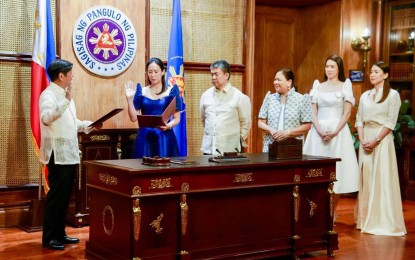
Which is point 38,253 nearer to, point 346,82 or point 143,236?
point 143,236

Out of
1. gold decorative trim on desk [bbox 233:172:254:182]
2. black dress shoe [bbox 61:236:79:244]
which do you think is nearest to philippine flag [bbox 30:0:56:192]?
black dress shoe [bbox 61:236:79:244]

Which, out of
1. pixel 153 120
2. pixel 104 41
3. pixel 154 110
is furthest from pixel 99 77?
Answer: pixel 153 120

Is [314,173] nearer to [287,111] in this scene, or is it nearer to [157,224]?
[287,111]

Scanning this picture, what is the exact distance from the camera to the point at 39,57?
5.45 meters

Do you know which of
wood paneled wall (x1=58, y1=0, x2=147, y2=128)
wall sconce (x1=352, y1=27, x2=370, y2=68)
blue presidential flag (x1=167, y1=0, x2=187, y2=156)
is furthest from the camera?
wall sconce (x1=352, y1=27, x2=370, y2=68)

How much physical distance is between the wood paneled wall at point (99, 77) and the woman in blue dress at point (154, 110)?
37.4 inches

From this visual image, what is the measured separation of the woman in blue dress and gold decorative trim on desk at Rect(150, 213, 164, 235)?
1.33 m

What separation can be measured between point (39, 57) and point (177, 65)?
1491 millimetres

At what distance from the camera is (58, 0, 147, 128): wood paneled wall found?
5.90 m

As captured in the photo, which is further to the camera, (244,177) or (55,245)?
(55,245)

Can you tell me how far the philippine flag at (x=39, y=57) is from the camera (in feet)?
17.8

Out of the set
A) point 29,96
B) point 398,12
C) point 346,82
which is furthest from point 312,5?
point 29,96

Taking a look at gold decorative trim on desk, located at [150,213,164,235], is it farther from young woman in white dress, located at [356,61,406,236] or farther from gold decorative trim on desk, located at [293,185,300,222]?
young woman in white dress, located at [356,61,406,236]

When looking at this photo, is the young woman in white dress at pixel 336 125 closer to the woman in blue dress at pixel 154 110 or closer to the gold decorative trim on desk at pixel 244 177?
the woman in blue dress at pixel 154 110
